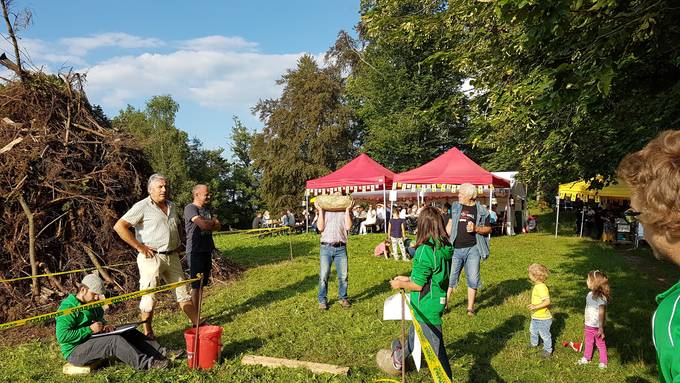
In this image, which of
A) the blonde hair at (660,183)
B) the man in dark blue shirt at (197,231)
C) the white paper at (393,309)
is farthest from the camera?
the man in dark blue shirt at (197,231)

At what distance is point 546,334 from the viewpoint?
5.45 m

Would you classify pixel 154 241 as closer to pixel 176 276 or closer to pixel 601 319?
pixel 176 276

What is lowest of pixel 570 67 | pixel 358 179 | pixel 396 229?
pixel 396 229

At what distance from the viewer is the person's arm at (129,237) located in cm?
564

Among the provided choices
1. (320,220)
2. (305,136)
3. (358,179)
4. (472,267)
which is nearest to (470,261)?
(472,267)

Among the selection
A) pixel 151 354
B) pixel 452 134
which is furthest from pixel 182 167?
pixel 151 354

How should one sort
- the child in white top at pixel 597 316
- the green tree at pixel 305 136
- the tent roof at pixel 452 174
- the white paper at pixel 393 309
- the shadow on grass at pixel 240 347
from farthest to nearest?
the green tree at pixel 305 136 < the tent roof at pixel 452 174 < the shadow on grass at pixel 240 347 < the child in white top at pixel 597 316 < the white paper at pixel 393 309

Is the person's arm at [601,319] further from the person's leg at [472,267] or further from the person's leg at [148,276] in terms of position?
the person's leg at [148,276]

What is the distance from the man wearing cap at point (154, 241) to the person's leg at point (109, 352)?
0.82 m

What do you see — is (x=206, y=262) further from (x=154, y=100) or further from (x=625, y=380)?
(x=154, y=100)

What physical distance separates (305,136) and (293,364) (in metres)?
35.2

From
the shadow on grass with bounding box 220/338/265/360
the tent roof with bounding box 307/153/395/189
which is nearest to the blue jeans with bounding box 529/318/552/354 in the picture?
the shadow on grass with bounding box 220/338/265/360

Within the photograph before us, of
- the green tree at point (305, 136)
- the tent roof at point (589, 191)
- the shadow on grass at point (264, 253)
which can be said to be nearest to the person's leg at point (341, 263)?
the shadow on grass at point (264, 253)

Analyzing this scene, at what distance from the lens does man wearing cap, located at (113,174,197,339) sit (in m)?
5.82
